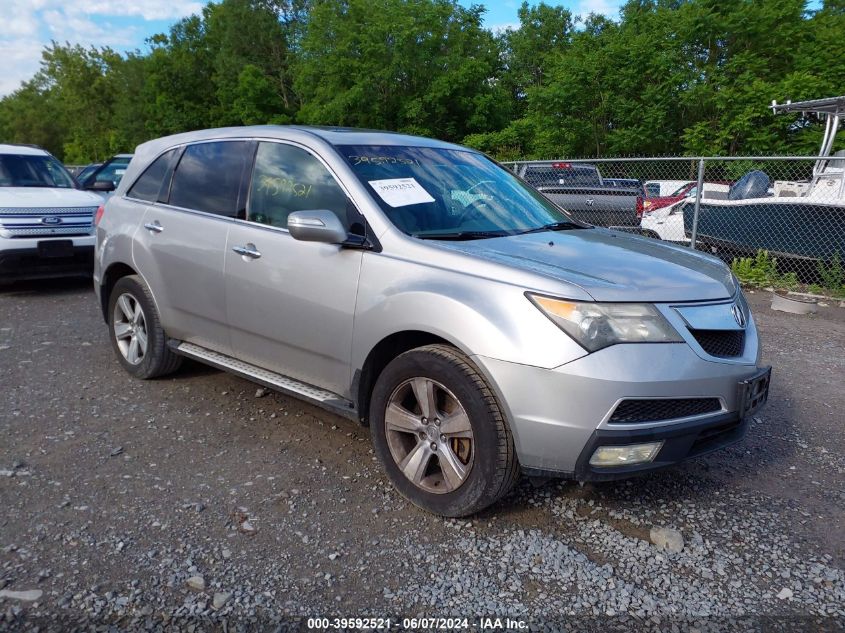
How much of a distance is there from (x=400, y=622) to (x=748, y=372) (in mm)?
1787

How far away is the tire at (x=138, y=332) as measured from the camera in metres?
4.58

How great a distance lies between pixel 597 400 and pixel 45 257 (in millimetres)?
7360

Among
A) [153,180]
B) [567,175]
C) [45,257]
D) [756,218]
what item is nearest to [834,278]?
[756,218]

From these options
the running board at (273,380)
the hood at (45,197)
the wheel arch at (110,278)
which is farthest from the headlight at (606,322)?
the hood at (45,197)

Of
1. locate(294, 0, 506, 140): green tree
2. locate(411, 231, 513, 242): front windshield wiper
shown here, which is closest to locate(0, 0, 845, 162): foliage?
locate(294, 0, 506, 140): green tree

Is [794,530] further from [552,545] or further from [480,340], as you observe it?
[480,340]

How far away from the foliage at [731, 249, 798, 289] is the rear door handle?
7332mm

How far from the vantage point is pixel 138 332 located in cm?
480

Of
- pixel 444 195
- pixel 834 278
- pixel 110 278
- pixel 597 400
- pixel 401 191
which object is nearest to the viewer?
pixel 597 400

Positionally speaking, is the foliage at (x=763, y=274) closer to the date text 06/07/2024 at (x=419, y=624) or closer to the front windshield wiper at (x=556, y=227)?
the front windshield wiper at (x=556, y=227)

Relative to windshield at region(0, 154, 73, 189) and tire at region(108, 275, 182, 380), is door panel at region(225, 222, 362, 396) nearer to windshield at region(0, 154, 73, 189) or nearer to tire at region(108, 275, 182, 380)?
tire at region(108, 275, 182, 380)

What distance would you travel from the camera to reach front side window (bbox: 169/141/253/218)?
4.02 metres

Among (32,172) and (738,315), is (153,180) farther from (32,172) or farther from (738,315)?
(32,172)

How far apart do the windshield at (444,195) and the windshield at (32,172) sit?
6928mm
